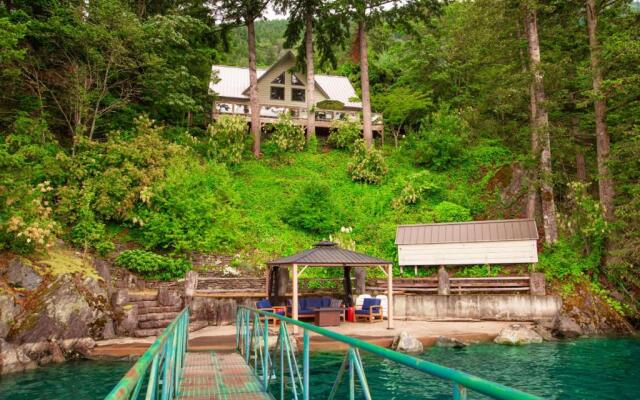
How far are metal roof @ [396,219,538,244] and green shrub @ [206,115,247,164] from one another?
1146 centimetres

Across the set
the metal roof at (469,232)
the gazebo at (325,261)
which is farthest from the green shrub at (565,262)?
the gazebo at (325,261)

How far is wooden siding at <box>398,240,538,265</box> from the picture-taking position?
69.5 feet

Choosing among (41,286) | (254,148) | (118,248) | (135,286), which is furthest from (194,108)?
(41,286)

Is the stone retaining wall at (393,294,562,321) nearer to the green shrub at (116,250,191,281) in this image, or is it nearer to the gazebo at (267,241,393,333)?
the gazebo at (267,241,393,333)

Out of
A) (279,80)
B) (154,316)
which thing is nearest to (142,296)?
(154,316)

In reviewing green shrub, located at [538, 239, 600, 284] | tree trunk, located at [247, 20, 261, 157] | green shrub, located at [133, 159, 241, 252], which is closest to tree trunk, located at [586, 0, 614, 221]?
green shrub, located at [538, 239, 600, 284]

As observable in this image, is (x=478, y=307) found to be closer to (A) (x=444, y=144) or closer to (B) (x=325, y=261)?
(B) (x=325, y=261)

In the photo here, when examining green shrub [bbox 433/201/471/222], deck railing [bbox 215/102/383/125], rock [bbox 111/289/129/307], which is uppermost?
deck railing [bbox 215/102/383/125]

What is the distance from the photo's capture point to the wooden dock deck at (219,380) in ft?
22.3

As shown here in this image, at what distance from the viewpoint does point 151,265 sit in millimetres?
20047

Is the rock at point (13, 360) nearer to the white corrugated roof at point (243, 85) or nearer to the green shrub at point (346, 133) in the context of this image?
the green shrub at point (346, 133)

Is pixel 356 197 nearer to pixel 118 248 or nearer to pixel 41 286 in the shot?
pixel 118 248

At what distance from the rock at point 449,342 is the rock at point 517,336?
4.99 feet

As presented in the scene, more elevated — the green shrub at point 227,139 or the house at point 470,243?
the green shrub at point 227,139
